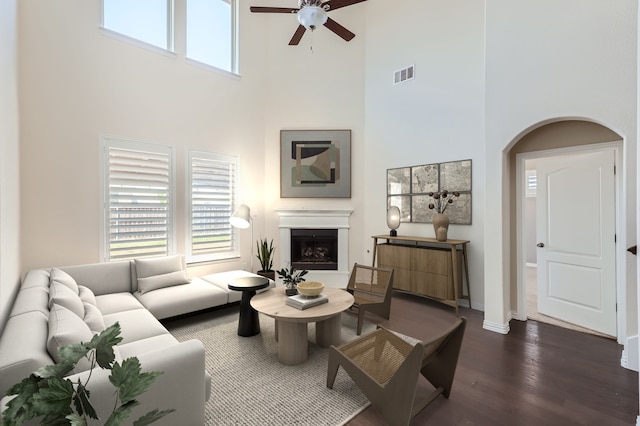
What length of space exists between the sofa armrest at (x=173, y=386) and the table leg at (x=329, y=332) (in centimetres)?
147

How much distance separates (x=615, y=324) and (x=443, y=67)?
4093 millimetres

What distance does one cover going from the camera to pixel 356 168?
568 centimetres

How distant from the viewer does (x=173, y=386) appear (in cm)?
167

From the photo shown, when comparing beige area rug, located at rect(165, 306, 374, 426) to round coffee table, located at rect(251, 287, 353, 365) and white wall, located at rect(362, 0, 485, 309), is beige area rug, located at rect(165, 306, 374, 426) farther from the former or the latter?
white wall, located at rect(362, 0, 485, 309)

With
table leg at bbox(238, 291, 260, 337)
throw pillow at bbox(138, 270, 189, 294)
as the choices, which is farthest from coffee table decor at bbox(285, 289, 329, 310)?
throw pillow at bbox(138, 270, 189, 294)

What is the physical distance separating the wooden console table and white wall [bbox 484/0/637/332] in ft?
1.71

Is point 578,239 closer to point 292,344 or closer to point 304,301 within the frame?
point 304,301

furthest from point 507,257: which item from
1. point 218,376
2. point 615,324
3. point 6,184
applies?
point 6,184

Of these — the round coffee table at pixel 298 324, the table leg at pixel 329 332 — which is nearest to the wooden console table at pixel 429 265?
the round coffee table at pixel 298 324

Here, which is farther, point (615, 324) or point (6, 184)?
point (615, 324)

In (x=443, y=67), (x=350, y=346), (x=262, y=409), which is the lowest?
(x=262, y=409)

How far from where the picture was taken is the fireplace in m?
5.60

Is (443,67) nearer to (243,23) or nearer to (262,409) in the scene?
(243,23)

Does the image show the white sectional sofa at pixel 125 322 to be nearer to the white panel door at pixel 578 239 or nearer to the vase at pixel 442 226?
the vase at pixel 442 226
